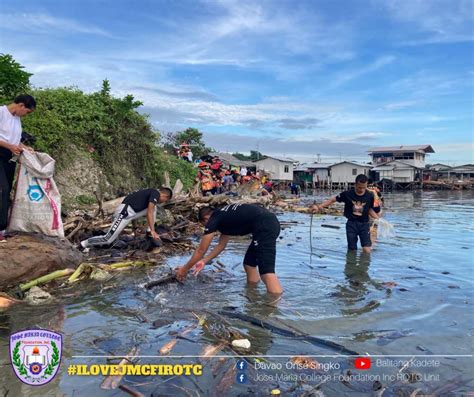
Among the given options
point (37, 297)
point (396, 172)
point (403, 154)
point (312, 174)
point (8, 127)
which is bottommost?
point (37, 297)

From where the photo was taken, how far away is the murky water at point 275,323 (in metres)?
3.42

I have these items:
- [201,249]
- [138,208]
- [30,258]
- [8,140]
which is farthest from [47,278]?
[138,208]

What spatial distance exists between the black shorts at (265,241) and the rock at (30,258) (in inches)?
117

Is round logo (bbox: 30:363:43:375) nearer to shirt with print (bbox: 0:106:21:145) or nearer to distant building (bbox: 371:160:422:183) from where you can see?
shirt with print (bbox: 0:106:21:145)

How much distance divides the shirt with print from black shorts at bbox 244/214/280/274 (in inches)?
150

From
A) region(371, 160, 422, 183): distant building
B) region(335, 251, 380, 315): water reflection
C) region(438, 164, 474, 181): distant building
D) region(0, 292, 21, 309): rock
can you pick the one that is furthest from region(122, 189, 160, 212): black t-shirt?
region(438, 164, 474, 181): distant building

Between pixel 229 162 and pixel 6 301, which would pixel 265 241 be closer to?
pixel 6 301

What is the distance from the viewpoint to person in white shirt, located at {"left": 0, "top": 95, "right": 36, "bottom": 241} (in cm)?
590

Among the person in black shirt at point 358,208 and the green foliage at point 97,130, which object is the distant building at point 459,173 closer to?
the green foliage at point 97,130

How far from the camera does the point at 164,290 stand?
5988 millimetres

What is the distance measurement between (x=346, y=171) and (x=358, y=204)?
54.1 m

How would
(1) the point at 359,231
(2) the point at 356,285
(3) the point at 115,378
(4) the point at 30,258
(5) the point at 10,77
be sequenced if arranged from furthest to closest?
1. (5) the point at 10,77
2. (1) the point at 359,231
3. (2) the point at 356,285
4. (4) the point at 30,258
5. (3) the point at 115,378

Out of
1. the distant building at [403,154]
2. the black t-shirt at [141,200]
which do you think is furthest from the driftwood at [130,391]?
the distant building at [403,154]

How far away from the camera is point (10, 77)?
34.0ft
